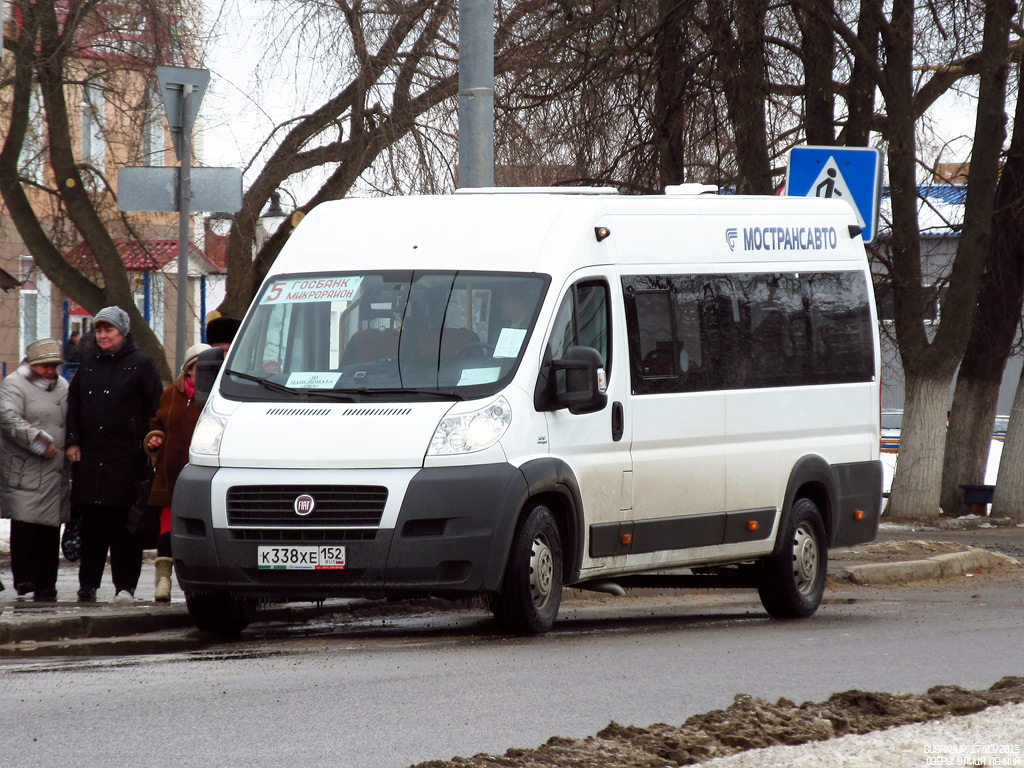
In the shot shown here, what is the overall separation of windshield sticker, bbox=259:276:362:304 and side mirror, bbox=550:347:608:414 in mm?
1283

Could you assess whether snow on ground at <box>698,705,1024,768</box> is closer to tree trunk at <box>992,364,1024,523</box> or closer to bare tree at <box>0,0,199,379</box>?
bare tree at <box>0,0,199,379</box>

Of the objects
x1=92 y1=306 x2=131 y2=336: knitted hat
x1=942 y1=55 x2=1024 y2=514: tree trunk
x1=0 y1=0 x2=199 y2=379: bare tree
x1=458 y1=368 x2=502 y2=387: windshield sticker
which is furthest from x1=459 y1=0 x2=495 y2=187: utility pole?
x1=942 y1=55 x2=1024 y2=514: tree trunk

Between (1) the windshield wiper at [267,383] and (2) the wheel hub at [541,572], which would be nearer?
(2) the wheel hub at [541,572]

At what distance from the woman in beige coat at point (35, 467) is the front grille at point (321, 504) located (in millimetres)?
2483

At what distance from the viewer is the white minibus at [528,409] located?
854 centimetres

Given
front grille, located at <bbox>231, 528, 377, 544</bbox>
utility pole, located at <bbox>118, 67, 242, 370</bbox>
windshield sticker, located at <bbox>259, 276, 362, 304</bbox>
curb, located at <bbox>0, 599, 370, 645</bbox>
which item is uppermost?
utility pole, located at <bbox>118, 67, 242, 370</bbox>

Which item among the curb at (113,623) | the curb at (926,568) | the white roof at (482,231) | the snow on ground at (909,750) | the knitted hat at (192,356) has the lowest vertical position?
the curb at (926,568)

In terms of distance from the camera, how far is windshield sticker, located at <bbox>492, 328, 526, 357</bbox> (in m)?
8.98

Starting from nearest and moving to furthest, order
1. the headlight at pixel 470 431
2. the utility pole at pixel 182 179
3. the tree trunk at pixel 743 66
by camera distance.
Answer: the headlight at pixel 470 431 < the utility pole at pixel 182 179 < the tree trunk at pixel 743 66

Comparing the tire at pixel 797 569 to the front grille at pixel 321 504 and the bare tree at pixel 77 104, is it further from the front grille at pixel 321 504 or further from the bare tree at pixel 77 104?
the bare tree at pixel 77 104

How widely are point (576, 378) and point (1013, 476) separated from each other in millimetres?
14950

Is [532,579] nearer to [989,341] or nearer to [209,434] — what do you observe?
[209,434]

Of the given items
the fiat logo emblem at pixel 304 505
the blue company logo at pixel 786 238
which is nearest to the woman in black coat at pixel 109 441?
the fiat logo emblem at pixel 304 505

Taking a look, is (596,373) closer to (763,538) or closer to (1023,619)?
(763,538)
